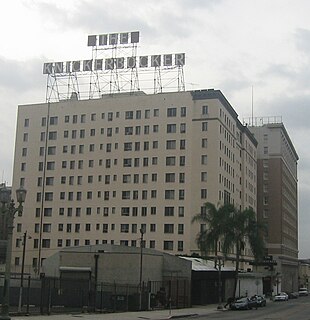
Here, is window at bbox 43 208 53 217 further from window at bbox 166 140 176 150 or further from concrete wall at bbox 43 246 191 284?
concrete wall at bbox 43 246 191 284

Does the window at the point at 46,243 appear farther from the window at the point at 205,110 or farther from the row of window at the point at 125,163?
the window at the point at 205,110

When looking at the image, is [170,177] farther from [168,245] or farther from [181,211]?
[168,245]

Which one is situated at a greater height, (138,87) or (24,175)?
(138,87)

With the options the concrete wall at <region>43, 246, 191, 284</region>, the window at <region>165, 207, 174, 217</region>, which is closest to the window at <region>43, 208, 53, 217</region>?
the window at <region>165, 207, 174, 217</region>

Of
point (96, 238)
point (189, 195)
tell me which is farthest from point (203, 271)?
point (96, 238)

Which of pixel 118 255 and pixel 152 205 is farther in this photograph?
pixel 152 205

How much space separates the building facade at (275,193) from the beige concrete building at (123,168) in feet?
99.6

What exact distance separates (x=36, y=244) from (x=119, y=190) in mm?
17540

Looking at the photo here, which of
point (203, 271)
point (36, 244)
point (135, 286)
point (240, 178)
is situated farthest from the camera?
point (240, 178)

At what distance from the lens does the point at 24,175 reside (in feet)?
352

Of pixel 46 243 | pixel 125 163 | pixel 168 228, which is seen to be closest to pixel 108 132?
pixel 125 163

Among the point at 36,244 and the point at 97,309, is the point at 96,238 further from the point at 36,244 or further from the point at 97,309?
the point at 97,309

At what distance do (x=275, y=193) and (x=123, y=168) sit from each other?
166 ft

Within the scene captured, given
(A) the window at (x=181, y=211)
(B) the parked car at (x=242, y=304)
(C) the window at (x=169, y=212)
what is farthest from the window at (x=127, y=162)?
(B) the parked car at (x=242, y=304)
